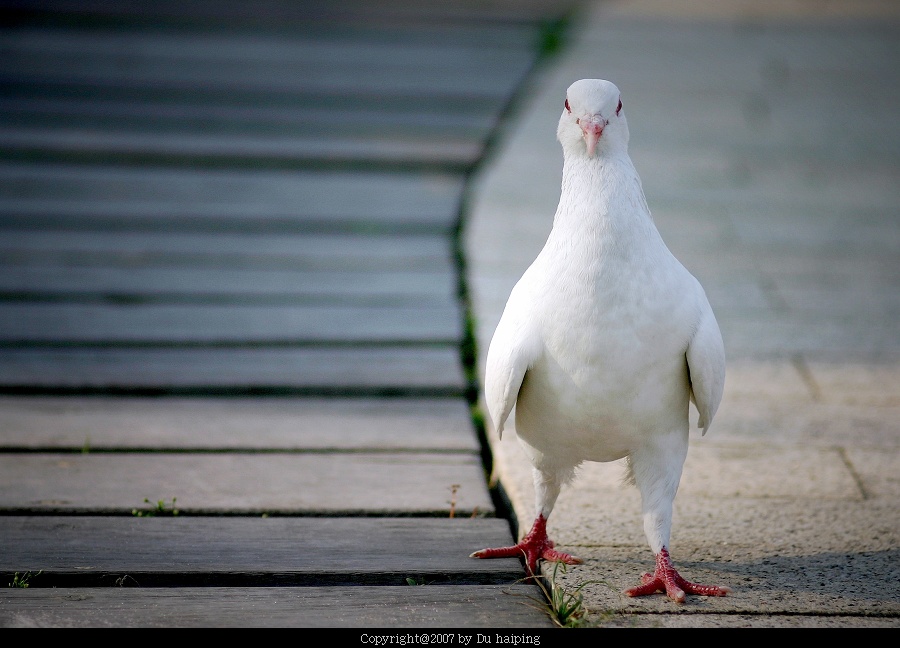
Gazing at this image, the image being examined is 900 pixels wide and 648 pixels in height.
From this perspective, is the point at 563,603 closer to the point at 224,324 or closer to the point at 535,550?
the point at 535,550

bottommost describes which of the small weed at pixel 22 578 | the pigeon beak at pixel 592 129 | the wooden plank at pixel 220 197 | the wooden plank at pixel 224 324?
the small weed at pixel 22 578

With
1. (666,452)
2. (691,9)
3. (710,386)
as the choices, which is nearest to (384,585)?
(666,452)

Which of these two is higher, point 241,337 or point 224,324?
point 224,324

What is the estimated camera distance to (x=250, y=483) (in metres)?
2.87

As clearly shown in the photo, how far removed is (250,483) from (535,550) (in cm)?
88

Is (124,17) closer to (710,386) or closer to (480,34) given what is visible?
(480,34)

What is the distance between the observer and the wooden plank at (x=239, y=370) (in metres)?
3.49

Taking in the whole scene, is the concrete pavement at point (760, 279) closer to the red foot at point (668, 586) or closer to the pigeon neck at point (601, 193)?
the red foot at point (668, 586)

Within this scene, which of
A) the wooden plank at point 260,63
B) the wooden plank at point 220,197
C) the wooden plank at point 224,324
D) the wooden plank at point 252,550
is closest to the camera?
the wooden plank at point 252,550

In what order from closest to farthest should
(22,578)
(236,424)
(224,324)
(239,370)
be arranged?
(22,578), (236,424), (239,370), (224,324)

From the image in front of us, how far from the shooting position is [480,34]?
8781 mm

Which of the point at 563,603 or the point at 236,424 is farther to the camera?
the point at 236,424

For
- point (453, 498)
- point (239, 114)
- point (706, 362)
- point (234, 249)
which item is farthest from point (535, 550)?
point (239, 114)

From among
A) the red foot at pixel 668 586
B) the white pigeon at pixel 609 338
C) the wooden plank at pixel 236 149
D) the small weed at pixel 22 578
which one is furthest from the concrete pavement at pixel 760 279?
the small weed at pixel 22 578
